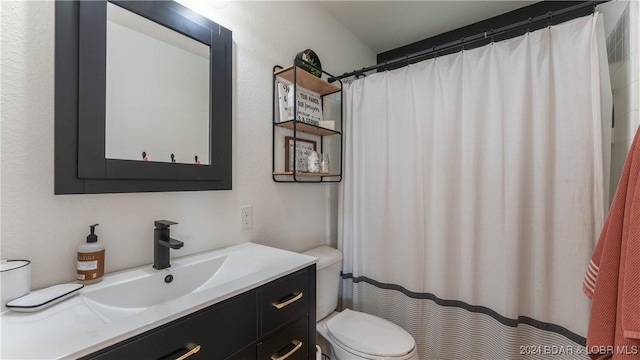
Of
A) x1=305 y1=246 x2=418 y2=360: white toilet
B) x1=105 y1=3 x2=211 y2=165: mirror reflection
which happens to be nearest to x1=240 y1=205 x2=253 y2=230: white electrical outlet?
x1=105 y1=3 x2=211 y2=165: mirror reflection

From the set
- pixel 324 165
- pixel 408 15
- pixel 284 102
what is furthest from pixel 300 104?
pixel 408 15

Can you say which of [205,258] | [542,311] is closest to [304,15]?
[205,258]

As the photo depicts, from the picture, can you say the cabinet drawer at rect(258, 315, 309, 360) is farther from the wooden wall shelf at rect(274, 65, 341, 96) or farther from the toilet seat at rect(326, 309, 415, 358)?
the wooden wall shelf at rect(274, 65, 341, 96)

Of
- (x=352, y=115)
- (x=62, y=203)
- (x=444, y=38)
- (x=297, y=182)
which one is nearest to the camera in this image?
(x=62, y=203)

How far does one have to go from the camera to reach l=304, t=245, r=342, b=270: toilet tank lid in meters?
1.52

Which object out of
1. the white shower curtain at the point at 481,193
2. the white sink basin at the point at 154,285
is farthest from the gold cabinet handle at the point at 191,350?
the white shower curtain at the point at 481,193

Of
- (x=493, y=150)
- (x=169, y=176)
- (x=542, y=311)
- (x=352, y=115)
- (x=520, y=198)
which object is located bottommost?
(x=542, y=311)

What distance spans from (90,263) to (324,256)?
1115 millimetres

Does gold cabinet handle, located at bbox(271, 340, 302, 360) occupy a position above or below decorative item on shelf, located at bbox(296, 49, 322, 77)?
below

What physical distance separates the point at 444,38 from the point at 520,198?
1.58m

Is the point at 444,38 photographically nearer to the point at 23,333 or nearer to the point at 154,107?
the point at 154,107

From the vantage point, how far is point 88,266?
79 cm

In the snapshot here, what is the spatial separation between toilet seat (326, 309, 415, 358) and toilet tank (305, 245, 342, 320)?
9cm

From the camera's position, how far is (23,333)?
1.84 ft
